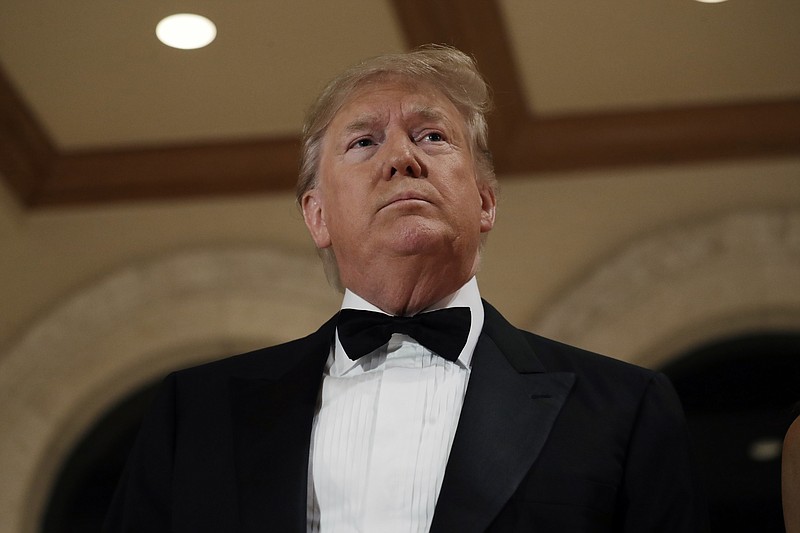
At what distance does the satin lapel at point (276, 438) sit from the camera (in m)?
1.78

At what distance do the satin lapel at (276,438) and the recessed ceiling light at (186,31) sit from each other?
226cm

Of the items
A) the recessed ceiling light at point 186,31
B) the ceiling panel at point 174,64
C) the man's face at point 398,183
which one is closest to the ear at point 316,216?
the man's face at point 398,183

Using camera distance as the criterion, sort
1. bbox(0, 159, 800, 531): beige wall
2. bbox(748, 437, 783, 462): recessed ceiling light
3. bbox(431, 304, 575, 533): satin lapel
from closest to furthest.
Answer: bbox(431, 304, 575, 533): satin lapel
bbox(748, 437, 783, 462): recessed ceiling light
bbox(0, 159, 800, 531): beige wall

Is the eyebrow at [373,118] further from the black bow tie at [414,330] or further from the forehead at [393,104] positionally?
the black bow tie at [414,330]

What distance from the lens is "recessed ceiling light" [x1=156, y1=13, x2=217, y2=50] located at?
13.3ft

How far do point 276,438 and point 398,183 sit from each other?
46cm

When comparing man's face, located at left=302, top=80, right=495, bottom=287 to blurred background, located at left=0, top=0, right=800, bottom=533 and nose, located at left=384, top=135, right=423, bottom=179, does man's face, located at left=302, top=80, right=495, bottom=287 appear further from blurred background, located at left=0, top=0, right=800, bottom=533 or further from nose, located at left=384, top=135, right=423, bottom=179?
blurred background, located at left=0, top=0, right=800, bottom=533

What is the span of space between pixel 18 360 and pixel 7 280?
1.12 ft

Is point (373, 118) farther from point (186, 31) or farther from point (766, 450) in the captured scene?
point (766, 450)

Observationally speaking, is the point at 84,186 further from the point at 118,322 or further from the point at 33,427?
the point at 33,427

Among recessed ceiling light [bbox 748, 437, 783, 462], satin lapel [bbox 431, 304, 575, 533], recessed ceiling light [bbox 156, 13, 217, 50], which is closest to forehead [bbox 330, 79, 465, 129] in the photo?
satin lapel [bbox 431, 304, 575, 533]

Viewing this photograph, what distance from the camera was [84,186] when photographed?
5020 millimetres

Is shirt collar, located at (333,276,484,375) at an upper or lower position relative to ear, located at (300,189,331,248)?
lower

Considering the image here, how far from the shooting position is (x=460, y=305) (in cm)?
204
